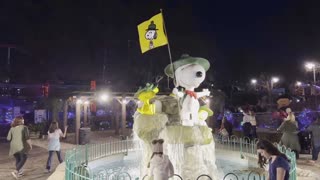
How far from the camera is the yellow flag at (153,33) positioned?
8266mm

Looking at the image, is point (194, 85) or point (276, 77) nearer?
point (194, 85)

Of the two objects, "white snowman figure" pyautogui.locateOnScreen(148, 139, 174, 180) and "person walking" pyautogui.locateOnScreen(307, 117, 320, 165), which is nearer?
"white snowman figure" pyautogui.locateOnScreen(148, 139, 174, 180)

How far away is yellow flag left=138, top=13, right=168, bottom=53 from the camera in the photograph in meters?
8.27

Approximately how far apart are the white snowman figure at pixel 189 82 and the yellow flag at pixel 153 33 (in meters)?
0.86

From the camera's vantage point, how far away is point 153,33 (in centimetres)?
831

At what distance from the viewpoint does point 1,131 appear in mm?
19875

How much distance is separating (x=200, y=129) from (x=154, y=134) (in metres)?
1.24

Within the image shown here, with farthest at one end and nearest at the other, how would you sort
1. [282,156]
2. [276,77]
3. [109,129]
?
[276,77], [109,129], [282,156]

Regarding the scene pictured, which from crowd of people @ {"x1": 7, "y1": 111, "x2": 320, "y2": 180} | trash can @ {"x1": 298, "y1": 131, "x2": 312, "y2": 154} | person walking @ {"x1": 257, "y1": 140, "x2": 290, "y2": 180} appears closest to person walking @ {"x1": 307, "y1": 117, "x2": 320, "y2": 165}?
crowd of people @ {"x1": 7, "y1": 111, "x2": 320, "y2": 180}

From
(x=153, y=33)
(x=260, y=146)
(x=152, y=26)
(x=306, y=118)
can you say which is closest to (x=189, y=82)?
(x=153, y=33)

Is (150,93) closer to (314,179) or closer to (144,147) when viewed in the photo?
(144,147)

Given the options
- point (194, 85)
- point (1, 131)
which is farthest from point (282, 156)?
point (1, 131)

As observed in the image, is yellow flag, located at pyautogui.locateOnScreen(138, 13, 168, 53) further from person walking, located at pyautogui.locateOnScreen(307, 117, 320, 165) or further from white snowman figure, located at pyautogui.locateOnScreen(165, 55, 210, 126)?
person walking, located at pyautogui.locateOnScreen(307, 117, 320, 165)

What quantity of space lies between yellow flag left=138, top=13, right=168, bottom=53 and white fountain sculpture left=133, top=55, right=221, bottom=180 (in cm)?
87
